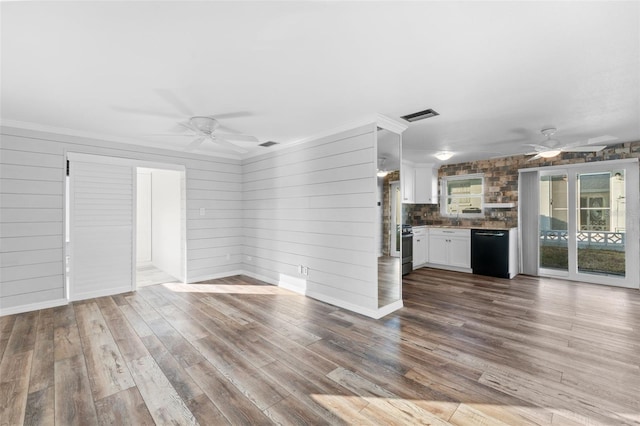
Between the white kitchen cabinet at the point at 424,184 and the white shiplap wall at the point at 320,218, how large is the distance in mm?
3299

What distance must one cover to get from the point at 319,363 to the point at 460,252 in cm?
479

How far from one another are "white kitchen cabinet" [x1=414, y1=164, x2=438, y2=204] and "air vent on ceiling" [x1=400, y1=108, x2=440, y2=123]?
3.24 meters

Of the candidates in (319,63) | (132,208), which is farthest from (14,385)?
(319,63)

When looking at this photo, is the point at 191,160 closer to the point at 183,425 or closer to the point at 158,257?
the point at 158,257

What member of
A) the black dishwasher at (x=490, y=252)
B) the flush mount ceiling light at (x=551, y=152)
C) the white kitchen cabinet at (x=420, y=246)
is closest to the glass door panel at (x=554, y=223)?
the black dishwasher at (x=490, y=252)

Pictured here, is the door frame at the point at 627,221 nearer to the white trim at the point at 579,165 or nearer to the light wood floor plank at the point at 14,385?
the white trim at the point at 579,165

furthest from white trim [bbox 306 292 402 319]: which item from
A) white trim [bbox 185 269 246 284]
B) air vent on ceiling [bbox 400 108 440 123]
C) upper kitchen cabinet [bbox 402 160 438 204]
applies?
upper kitchen cabinet [bbox 402 160 438 204]

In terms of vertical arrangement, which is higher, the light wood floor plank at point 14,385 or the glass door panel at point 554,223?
the glass door panel at point 554,223

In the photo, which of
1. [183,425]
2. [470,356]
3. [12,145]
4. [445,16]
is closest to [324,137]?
[445,16]

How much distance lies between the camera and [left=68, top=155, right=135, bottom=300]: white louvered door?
166 inches

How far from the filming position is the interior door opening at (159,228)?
5.44 metres

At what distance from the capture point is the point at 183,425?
178 centimetres

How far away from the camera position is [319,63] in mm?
2270

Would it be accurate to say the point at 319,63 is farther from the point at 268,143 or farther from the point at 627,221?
the point at 627,221
